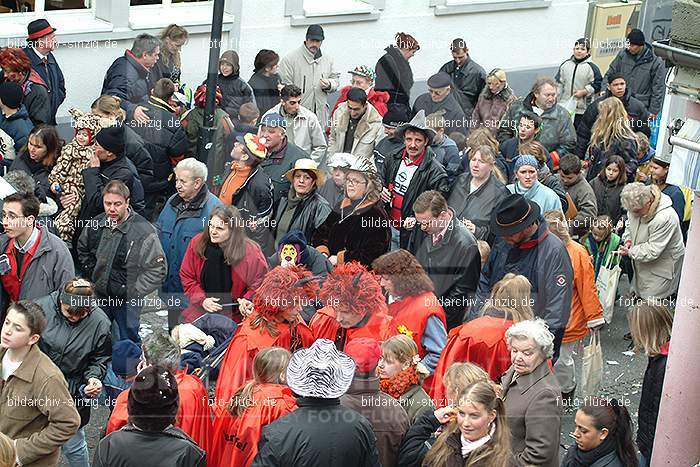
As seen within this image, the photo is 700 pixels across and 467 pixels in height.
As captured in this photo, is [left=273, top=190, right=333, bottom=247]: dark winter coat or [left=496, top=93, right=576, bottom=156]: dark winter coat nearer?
[left=273, top=190, right=333, bottom=247]: dark winter coat

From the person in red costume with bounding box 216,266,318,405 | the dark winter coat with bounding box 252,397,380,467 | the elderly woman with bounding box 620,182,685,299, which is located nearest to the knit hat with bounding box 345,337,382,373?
the dark winter coat with bounding box 252,397,380,467

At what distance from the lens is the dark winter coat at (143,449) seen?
6.21 m

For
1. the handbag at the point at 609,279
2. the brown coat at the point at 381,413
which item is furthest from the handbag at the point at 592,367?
the brown coat at the point at 381,413

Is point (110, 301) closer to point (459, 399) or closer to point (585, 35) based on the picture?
point (459, 399)

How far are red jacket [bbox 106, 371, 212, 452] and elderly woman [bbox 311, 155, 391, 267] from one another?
3.04 metres

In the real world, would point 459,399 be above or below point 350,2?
below

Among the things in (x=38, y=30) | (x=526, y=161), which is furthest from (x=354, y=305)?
(x=38, y=30)

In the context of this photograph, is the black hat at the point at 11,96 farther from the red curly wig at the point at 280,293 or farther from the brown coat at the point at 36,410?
the brown coat at the point at 36,410

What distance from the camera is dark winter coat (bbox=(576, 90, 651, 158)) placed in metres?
13.9

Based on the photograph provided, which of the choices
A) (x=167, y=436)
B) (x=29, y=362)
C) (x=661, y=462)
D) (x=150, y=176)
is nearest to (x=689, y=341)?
(x=661, y=462)

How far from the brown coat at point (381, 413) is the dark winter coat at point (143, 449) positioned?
92 cm

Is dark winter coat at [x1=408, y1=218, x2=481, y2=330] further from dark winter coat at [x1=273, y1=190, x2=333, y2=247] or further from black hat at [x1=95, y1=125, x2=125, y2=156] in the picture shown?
black hat at [x1=95, y1=125, x2=125, y2=156]

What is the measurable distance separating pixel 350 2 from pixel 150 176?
5970mm

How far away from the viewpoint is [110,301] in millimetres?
9500
